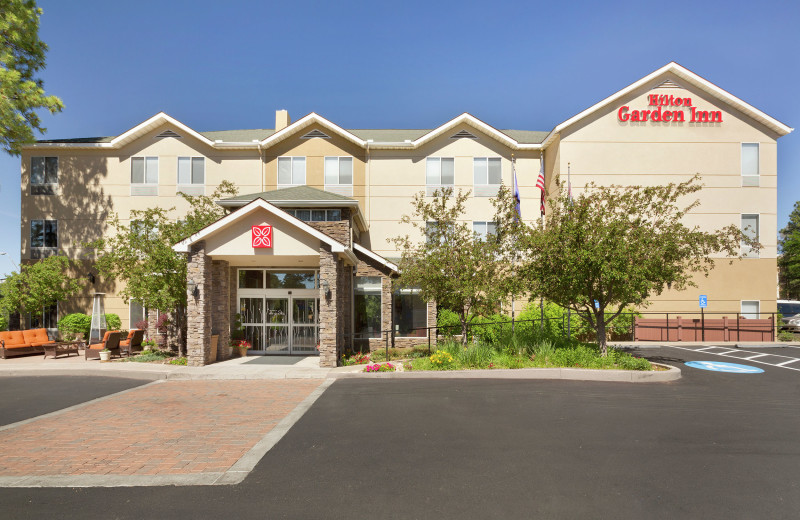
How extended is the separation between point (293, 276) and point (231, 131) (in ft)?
45.4

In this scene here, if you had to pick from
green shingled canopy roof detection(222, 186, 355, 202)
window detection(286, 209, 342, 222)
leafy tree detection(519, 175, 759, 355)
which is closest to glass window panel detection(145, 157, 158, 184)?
green shingled canopy roof detection(222, 186, 355, 202)

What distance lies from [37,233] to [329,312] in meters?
19.0

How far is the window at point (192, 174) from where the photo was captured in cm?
2256

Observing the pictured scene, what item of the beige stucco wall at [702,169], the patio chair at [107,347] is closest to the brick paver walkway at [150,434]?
the patio chair at [107,347]

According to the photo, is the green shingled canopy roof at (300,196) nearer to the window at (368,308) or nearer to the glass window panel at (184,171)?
the window at (368,308)

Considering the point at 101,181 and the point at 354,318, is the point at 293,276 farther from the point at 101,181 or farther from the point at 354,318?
the point at 101,181

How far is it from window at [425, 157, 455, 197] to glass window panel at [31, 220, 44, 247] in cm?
2027

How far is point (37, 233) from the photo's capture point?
880 inches

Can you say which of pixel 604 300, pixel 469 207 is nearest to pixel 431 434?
pixel 604 300

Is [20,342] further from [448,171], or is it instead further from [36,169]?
[448,171]

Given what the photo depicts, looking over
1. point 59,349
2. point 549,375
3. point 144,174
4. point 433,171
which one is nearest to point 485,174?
point 433,171

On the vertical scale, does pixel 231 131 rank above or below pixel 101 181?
above

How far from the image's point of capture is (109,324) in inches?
830

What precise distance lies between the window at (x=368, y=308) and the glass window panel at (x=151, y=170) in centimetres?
1307
